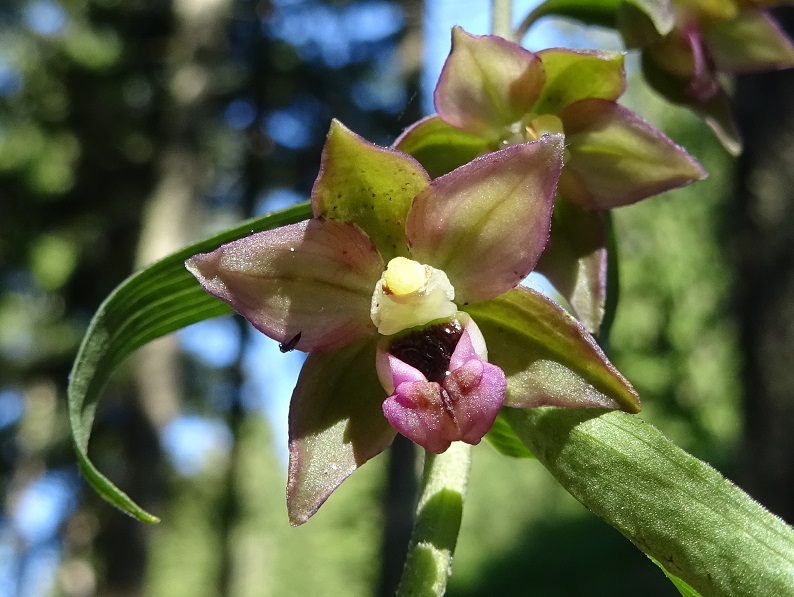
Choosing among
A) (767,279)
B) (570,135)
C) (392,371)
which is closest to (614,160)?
(570,135)

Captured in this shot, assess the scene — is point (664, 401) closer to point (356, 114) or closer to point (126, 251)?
point (356, 114)

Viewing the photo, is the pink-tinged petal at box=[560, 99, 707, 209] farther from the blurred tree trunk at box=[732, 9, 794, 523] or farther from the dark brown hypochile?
the blurred tree trunk at box=[732, 9, 794, 523]

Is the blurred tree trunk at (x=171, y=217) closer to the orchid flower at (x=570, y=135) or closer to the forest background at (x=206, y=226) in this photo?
the forest background at (x=206, y=226)

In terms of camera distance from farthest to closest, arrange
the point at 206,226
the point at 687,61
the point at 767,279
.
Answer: the point at 206,226
the point at 767,279
the point at 687,61

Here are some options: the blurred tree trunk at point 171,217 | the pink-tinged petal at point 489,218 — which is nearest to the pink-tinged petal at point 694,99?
the pink-tinged petal at point 489,218

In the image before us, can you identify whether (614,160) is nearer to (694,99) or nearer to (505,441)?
(694,99)

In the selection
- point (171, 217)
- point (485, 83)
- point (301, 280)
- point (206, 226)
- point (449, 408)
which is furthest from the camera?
point (206, 226)

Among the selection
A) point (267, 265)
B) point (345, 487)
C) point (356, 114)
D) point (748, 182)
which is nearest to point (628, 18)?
point (267, 265)
